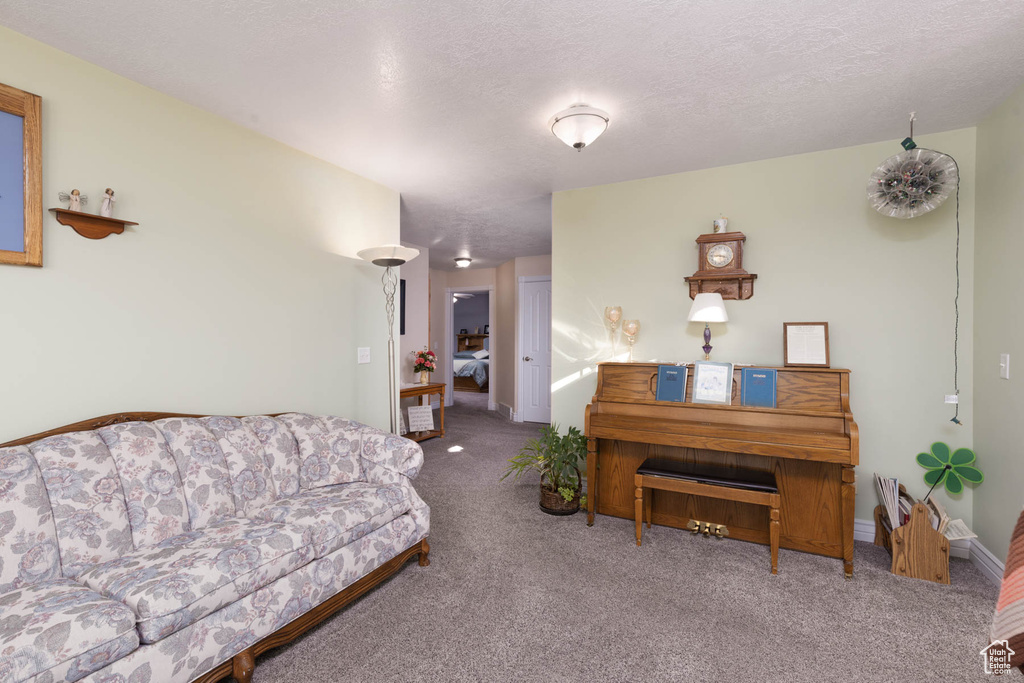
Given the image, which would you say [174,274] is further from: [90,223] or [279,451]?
[279,451]

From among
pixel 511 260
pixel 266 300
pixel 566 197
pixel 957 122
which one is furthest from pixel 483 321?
pixel 957 122

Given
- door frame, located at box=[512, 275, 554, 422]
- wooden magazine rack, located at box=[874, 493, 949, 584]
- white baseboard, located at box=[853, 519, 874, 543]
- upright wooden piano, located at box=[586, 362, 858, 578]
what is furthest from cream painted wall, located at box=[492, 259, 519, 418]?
wooden magazine rack, located at box=[874, 493, 949, 584]

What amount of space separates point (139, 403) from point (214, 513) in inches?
26.4

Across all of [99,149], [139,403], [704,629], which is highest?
[99,149]

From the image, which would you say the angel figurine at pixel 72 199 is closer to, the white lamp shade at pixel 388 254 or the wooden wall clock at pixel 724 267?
the white lamp shade at pixel 388 254

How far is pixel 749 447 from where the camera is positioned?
104 inches

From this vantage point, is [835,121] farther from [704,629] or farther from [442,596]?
[442,596]

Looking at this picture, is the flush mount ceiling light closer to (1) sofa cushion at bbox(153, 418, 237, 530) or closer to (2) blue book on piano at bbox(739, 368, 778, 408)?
(2) blue book on piano at bbox(739, 368, 778, 408)

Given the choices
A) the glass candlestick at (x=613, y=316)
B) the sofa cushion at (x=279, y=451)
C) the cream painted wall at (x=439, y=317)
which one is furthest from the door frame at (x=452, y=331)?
the sofa cushion at (x=279, y=451)

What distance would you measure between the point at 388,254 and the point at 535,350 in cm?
382

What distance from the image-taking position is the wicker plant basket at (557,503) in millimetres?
3350

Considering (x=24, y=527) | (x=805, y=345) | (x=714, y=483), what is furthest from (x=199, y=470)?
(x=805, y=345)

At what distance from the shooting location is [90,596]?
149 cm

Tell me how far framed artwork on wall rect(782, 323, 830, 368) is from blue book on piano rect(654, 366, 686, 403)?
0.63 m
